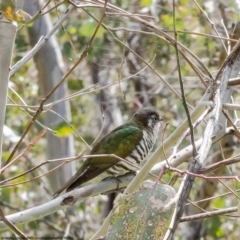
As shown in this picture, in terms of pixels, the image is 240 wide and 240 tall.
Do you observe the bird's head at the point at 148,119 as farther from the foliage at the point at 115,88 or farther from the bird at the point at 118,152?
the foliage at the point at 115,88

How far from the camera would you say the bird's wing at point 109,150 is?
122 inches

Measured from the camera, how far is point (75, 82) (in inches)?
191

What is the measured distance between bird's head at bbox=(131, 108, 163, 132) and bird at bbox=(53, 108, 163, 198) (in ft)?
0.08

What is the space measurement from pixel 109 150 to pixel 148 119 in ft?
1.95

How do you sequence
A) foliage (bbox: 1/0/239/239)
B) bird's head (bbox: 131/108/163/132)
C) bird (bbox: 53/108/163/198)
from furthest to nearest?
foliage (bbox: 1/0/239/239) < bird's head (bbox: 131/108/163/132) < bird (bbox: 53/108/163/198)

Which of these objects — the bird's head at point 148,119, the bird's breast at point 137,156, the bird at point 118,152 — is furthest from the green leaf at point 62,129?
the bird's head at point 148,119

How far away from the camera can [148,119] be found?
3795 mm

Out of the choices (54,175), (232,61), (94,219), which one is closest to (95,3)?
(232,61)

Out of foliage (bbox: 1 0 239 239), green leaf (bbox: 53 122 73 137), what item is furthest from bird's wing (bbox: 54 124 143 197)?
foliage (bbox: 1 0 239 239)

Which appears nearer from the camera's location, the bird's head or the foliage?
the bird's head

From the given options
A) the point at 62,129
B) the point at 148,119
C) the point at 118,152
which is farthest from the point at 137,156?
the point at 148,119

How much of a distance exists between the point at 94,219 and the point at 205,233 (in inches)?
77.5

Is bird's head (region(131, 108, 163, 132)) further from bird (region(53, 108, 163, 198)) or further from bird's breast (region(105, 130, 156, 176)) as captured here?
bird's breast (region(105, 130, 156, 176))

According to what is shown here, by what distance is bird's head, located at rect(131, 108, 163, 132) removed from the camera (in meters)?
3.72
